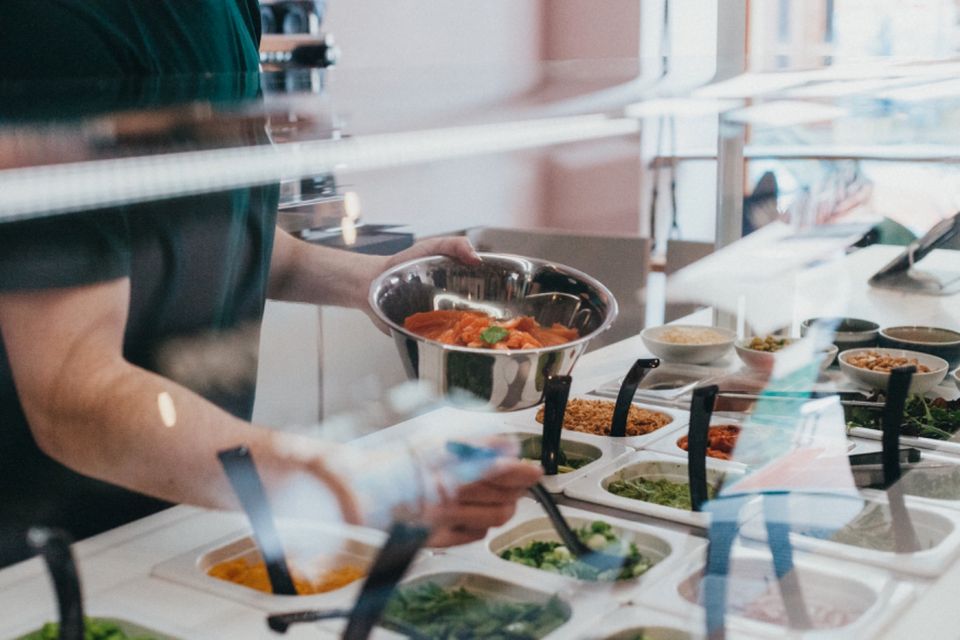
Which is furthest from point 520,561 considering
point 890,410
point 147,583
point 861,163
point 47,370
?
point 861,163

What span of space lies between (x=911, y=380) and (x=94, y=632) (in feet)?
3.67

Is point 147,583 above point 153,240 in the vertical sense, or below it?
below

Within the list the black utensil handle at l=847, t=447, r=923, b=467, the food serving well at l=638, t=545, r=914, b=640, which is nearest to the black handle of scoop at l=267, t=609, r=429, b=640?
the food serving well at l=638, t=545, r=914, b=640

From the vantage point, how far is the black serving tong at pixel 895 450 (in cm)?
110

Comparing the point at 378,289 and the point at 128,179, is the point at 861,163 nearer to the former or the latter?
the point at 378,289

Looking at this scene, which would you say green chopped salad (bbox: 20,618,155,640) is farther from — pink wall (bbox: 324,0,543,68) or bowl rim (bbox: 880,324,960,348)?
pink wall (bbox: 324,0,543,68)

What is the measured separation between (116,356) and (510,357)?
Answer: 38 centimetres

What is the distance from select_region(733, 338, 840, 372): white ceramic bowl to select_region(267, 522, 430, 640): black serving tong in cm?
89

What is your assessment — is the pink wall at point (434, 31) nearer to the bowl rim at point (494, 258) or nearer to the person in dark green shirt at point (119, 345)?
the bowl rim at point (494, 258)

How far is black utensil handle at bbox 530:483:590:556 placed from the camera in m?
0.91

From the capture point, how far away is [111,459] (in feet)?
2.24

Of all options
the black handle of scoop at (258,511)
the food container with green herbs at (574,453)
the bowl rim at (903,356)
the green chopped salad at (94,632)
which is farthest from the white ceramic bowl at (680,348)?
the green chopped salad at (94,632)

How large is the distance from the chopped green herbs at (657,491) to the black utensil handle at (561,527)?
197 millimetres

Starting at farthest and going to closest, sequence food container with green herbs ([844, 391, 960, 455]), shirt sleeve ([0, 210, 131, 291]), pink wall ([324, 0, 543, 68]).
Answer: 1. pink wall ([324, 0, 543, 68])
2. food container with green herbs ([844, 391, 960, 455])
3. shirt sleeve ([0, 210, 131, 291])
